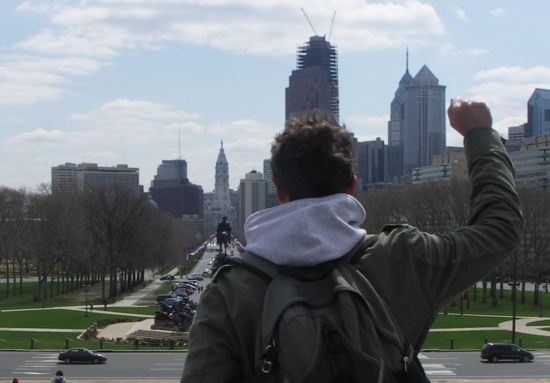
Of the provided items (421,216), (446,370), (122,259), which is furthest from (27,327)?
(421,216)

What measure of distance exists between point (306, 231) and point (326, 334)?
1.77 feet

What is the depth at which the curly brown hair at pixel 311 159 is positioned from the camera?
10.7ft

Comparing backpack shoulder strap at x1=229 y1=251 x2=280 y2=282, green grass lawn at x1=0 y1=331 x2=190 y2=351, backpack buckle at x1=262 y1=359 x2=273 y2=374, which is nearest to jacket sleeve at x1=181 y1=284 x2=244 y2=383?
backpack shoulder strap at x1=229 y1=251 x2=280 y2=282

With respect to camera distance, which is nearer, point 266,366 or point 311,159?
point 266,366

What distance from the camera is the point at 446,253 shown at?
3.27 meters

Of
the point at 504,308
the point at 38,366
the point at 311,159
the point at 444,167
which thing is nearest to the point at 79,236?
the point at 504,308

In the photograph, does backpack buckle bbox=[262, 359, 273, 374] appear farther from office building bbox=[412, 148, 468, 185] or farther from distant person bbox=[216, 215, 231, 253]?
office building bbox=[412, 148, 468, 185]

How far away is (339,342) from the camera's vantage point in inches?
107

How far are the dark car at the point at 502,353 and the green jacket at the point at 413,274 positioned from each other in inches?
1368

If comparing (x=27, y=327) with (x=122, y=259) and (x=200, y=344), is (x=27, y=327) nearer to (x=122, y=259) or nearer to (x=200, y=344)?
(x=122, y=259)

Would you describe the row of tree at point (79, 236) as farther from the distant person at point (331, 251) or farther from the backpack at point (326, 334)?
the backpack at point (326, 334)

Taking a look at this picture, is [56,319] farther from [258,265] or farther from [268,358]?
[268,358]

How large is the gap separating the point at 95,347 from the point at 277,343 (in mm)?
42170

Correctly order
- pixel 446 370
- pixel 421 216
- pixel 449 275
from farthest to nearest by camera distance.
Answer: pixel 421 216 → pixel 446 370 → pixel 449 275
